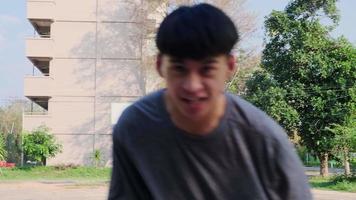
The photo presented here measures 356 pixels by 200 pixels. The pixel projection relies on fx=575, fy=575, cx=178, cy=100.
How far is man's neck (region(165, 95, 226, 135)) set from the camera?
1531 millimetres

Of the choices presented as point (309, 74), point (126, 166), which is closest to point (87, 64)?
point (309, 74)

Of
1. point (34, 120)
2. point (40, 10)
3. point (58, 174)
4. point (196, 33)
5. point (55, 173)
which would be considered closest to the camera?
point (196, 33)

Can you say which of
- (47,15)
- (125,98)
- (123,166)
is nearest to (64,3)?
(47,15)

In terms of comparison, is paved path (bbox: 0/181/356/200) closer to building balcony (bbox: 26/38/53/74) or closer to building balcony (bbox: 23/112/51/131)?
building balcony (bbox: 23/112/51/131)

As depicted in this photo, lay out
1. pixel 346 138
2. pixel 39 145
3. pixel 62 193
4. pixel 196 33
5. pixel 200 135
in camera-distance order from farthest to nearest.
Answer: pixel 39 145 → pixel 346 138 → pixel 62 193 → pixel 200 135 → pixel 196 33

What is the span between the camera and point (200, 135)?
1.55 m

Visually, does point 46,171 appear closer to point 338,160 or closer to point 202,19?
point 338,160

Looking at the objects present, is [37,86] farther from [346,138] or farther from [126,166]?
[126,166]

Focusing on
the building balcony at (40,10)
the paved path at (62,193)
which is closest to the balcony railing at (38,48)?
the building balcony at (40,10)

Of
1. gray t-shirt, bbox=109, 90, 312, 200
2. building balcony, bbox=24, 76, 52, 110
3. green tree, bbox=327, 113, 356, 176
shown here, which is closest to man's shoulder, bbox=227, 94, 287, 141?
gray t-shirt, bbox=109, 90, 312, 200

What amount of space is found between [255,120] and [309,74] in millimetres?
23587

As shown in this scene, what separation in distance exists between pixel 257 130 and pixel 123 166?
1.33ft

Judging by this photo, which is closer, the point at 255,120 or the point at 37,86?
the point at 255,120

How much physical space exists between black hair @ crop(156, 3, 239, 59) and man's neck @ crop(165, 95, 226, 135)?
0.50 ft
